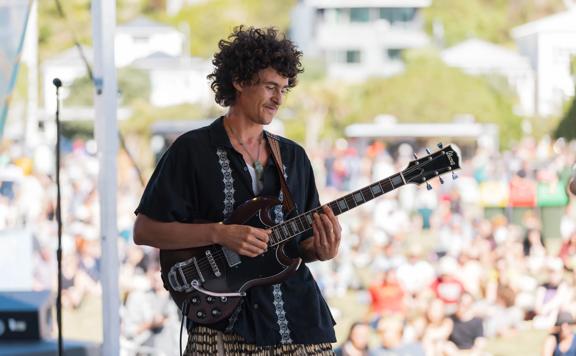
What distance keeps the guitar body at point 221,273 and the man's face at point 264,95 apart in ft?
0.85

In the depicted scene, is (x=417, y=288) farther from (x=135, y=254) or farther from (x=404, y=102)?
(x=404, y=102)

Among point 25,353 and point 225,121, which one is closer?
point 225,121

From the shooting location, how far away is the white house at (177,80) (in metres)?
46.5

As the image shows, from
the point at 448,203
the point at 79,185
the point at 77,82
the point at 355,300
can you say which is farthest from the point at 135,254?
the point at 77,82

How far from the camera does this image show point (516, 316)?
35.8 feet

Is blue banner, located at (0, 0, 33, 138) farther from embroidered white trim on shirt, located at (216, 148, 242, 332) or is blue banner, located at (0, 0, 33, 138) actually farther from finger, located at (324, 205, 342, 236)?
finger, located at (324, 205, 342, 236)

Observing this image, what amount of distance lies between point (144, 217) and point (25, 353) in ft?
6.36

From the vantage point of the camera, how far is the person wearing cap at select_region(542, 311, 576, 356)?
A: 27.8 ft

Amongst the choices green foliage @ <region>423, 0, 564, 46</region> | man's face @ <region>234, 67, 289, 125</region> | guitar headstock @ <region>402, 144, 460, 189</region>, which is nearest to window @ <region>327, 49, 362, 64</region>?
green foliage @ <region>423, 0, 564, 46</region>

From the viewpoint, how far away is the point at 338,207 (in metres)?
3.30

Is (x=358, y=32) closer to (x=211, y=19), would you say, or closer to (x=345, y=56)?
(x=345, y=56)

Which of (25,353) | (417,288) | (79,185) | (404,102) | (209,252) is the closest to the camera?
(209,252)

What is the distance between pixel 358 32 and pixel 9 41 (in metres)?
61.2

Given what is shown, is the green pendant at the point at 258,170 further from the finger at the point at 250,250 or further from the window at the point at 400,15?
the window at the point at 400,15
